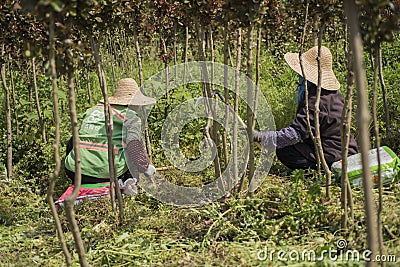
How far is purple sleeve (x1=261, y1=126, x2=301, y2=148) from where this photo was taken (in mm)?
4711

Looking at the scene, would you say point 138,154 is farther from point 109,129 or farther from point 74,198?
point 74,198

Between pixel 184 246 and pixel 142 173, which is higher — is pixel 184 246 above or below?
below

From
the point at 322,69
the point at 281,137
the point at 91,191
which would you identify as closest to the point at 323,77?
the point at 322,69

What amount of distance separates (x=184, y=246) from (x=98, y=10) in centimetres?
168

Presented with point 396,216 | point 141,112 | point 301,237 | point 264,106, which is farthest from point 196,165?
point 396,216

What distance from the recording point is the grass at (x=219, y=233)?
3.19m

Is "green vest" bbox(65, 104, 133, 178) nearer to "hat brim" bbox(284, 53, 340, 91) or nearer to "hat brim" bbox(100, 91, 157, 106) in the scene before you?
"hat brim" bbox(100, 91, 157, 106)

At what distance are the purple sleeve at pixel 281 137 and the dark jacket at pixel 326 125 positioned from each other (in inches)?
1.7

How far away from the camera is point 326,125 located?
478cm

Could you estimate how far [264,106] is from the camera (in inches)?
249

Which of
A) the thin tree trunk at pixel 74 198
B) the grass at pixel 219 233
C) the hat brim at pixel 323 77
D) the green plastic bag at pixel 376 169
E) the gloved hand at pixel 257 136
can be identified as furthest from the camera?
the hat brim at pixel 323 77

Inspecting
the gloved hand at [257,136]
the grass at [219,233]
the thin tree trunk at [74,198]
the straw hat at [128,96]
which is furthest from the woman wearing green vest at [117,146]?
the thin tree trunk at [74,198]

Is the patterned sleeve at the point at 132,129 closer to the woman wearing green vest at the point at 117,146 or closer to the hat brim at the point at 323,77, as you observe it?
the woman wearing green vest at the point at 117,146

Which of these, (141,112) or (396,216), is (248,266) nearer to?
(396,216)
